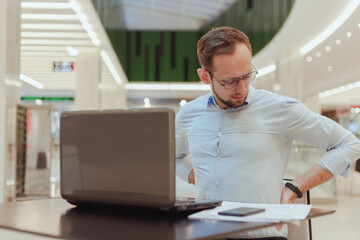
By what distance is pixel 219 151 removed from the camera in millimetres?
1764

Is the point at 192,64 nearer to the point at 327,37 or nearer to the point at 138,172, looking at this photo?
the point at 327,37

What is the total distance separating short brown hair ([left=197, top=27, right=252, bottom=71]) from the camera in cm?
162

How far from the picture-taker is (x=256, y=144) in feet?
5.65

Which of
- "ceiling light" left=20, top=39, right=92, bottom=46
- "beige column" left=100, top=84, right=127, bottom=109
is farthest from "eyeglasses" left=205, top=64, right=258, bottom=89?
"beige column" left=100, top=84, right=127, bottom=109

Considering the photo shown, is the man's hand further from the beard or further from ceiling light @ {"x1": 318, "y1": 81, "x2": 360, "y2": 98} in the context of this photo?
ceiling light @ {"x1": 318, "y1": 81, "x2": 360, "y2": 98}

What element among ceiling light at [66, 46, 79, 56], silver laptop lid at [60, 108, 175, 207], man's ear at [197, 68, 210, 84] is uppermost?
ceiling light at [66, 46, 79, 56]

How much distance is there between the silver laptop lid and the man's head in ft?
1.60

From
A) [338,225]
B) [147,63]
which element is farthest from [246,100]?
[147,63]

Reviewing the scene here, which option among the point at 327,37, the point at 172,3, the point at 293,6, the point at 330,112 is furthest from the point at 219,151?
the point at 330,112

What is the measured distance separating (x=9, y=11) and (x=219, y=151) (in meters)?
6.03

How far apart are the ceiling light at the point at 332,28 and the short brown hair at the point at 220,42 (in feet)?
27.2

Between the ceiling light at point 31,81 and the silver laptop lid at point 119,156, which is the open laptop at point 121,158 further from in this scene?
the ceiling light at point 31,81

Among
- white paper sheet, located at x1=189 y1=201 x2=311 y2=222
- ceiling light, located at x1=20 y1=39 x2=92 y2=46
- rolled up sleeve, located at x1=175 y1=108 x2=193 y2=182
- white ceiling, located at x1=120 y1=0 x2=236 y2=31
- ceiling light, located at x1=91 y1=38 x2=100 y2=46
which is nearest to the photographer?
white paper sheet, located at x1=189 y1=201 x2=311 y2=222

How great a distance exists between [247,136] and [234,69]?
0.28 meters
